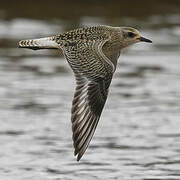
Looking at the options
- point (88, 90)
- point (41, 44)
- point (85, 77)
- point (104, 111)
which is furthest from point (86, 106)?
point (104, 111)

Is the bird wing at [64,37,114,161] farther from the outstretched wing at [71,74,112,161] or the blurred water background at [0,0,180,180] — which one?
the blurred water background at [0,0,180,180]

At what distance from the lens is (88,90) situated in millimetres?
7758

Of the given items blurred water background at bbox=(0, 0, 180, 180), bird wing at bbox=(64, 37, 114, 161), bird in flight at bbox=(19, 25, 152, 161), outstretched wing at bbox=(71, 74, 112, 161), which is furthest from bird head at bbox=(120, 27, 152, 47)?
blurred water background at bbox=(0, 0, 180, 180)

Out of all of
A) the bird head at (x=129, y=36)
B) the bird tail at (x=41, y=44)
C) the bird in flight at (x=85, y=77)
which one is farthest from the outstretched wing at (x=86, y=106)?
the bird head at (x=129, y=36)

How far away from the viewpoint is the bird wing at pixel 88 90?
25.2 ft

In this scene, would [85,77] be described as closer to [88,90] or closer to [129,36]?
[88,90]

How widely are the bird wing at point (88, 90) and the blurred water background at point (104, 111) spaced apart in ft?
3.57

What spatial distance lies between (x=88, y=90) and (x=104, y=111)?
418 centimetres

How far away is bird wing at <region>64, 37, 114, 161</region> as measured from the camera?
7684 millimetres

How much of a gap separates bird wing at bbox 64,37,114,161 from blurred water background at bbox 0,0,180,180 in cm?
109

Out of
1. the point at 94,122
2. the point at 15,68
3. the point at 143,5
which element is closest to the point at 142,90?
the point at 15,68

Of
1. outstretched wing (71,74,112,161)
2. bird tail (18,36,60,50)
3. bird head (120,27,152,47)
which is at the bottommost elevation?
outstretched wing (71,74,112,161)

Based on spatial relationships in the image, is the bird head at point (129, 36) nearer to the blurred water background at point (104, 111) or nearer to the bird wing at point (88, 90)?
the bird wing at point (88, 90)

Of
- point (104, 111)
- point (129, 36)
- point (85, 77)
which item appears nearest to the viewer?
point (85, 77)
